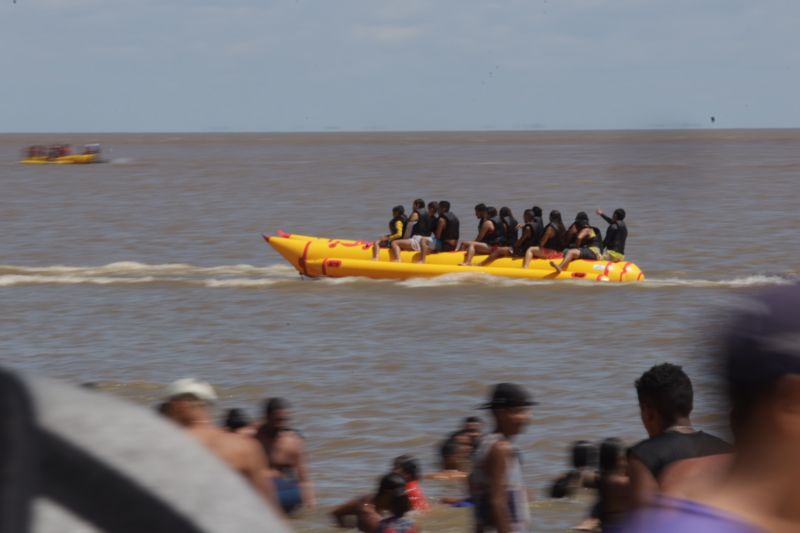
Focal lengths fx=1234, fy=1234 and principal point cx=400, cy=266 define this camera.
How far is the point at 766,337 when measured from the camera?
3.66 ft

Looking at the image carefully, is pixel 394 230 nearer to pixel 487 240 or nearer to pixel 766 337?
pixel 487 240

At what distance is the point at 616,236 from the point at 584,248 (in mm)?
489

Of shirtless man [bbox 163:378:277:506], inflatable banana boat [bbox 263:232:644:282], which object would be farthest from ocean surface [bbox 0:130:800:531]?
shirtless man [bbox 163:378:277:506]

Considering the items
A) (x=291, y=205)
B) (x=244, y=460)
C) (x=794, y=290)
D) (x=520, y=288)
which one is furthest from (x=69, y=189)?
(x=794, y=290)

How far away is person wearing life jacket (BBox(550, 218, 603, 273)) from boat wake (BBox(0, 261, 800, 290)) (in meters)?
0.42

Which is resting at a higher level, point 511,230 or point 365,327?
point 511,230

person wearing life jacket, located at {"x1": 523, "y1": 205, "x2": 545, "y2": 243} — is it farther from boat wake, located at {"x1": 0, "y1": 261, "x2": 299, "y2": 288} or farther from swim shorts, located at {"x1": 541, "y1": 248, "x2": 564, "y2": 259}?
boat wake, located at {"x1": 0, "y1": 261, "x2": 299, "y2": 288}

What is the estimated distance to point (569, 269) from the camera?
58.3 ft

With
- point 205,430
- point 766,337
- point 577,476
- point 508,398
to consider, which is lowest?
point 577,476

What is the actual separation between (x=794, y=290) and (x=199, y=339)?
14.0m

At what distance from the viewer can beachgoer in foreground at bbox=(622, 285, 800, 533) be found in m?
1.11

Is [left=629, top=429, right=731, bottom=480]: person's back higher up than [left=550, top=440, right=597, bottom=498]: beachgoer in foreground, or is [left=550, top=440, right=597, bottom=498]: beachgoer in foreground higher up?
[left=629, top=429, right=731, bottom=480]: person's back

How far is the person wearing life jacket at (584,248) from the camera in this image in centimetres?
1756

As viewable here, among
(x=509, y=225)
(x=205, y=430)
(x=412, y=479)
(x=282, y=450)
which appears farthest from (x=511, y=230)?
(x=205, y=430)
